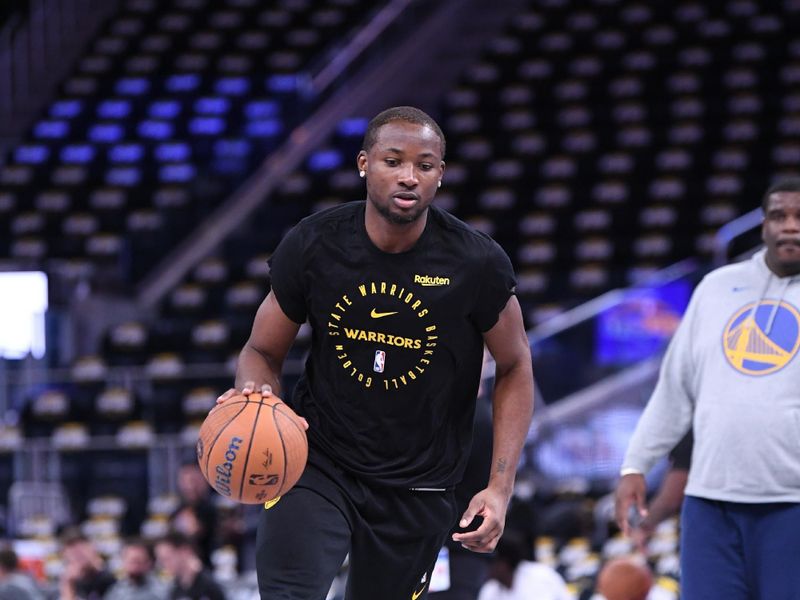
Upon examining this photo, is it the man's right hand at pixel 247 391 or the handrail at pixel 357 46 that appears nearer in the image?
the man's right hand at pixel 247 391

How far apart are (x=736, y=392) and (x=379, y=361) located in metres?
1.30

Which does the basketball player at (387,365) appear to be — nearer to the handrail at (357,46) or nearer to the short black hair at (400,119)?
the short black hair at (400,119)

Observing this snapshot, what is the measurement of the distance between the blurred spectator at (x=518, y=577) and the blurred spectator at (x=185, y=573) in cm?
294

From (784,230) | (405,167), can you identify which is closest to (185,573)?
(784,230)

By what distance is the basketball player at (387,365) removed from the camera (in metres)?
4.17

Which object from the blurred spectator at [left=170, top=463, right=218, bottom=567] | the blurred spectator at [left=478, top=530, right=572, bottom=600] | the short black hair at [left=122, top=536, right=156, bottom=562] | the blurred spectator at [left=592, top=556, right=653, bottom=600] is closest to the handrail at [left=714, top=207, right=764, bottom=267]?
the blurred spectator at [left=170, top=463, right=218, bottom=567]

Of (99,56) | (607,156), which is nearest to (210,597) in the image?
(607,156)

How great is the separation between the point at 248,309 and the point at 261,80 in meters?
5.00

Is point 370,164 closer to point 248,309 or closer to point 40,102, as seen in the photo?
point 248,309

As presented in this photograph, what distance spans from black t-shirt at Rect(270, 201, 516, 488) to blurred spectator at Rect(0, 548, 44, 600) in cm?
622

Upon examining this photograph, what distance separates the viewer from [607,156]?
1861cm

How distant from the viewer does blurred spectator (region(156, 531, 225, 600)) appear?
32.1 ft

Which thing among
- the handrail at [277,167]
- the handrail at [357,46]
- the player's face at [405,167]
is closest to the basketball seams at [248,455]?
the player's face at [405,167]

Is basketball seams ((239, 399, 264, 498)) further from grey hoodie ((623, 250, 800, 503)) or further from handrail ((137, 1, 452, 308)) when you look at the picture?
handrail ((137, 1, 452, 308))
